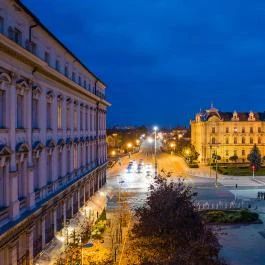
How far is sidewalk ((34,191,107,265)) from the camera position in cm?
2295

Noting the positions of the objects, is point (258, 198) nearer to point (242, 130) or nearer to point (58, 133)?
point (58, 133)

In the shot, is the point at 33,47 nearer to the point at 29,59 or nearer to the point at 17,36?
the point at 17,36

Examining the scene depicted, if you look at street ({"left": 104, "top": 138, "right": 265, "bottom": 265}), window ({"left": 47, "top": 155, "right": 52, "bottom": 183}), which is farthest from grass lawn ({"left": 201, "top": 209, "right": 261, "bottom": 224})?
window ({"left": 47, "top": 155, "right": 52, "bottom": 183})

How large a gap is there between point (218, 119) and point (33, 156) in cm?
8115

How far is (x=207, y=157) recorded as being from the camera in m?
99.3

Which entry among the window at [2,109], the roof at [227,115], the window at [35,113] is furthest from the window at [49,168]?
the roof at [227,115]

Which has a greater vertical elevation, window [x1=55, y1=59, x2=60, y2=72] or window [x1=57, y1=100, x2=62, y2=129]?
window [x1=55, y1=59, x2=60, y2=72]

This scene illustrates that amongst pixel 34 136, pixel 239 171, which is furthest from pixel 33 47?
pixel 239 171

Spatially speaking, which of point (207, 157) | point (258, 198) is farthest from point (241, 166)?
point (258, 198)

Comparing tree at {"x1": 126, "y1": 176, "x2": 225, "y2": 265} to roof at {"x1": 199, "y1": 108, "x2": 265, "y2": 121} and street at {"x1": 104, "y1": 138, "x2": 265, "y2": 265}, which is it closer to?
street at {"x1": 104, "y1": 138, "x2": 265, "y2": 265}

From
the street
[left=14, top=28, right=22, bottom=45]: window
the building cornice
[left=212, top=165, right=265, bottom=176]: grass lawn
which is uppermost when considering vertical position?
[left=14, top=28, right=22, bottom=45]: window

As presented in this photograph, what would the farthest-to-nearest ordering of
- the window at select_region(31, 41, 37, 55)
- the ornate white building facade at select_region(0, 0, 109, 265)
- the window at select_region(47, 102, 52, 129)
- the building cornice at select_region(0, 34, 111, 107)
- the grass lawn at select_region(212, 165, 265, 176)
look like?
the grass lawn at select_region(212, 165, 265, 176), the window at select_region(47, 102, 52, 129), the window at select_region(31, 41, 37, 55), the ornate white building facade at select_region(0, 0, 109, 265), the building cornice at select_region(0, 34, 111, 107)

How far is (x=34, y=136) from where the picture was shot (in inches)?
884

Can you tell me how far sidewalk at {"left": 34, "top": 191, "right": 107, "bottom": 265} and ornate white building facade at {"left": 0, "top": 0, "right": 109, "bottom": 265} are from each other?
45 cm
